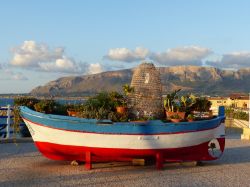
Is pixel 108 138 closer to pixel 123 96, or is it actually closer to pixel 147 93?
pixel 123 96

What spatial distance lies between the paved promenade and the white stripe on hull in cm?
65

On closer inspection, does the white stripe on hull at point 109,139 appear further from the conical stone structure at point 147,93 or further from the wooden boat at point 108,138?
the conical stone structure at point 147,93

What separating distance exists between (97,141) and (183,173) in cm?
230

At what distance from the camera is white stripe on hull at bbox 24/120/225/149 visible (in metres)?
10.3

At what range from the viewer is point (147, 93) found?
11633 millimetres

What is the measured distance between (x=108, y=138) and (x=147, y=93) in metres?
2.02

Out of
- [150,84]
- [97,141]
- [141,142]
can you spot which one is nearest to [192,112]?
[150,84]

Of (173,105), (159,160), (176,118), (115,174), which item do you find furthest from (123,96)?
(115,174)

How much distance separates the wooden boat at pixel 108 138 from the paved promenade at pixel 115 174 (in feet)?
1.25

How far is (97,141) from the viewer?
10.4m

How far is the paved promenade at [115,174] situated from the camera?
29.5 ft

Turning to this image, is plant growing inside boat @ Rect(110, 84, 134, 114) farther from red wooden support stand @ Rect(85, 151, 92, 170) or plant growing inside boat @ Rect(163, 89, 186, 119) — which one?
red wooden support stand @ Rect(85, 151, 92, 170)

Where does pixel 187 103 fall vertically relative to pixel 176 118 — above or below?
above

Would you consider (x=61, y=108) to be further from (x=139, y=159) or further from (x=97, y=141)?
(x=139, y=159)
